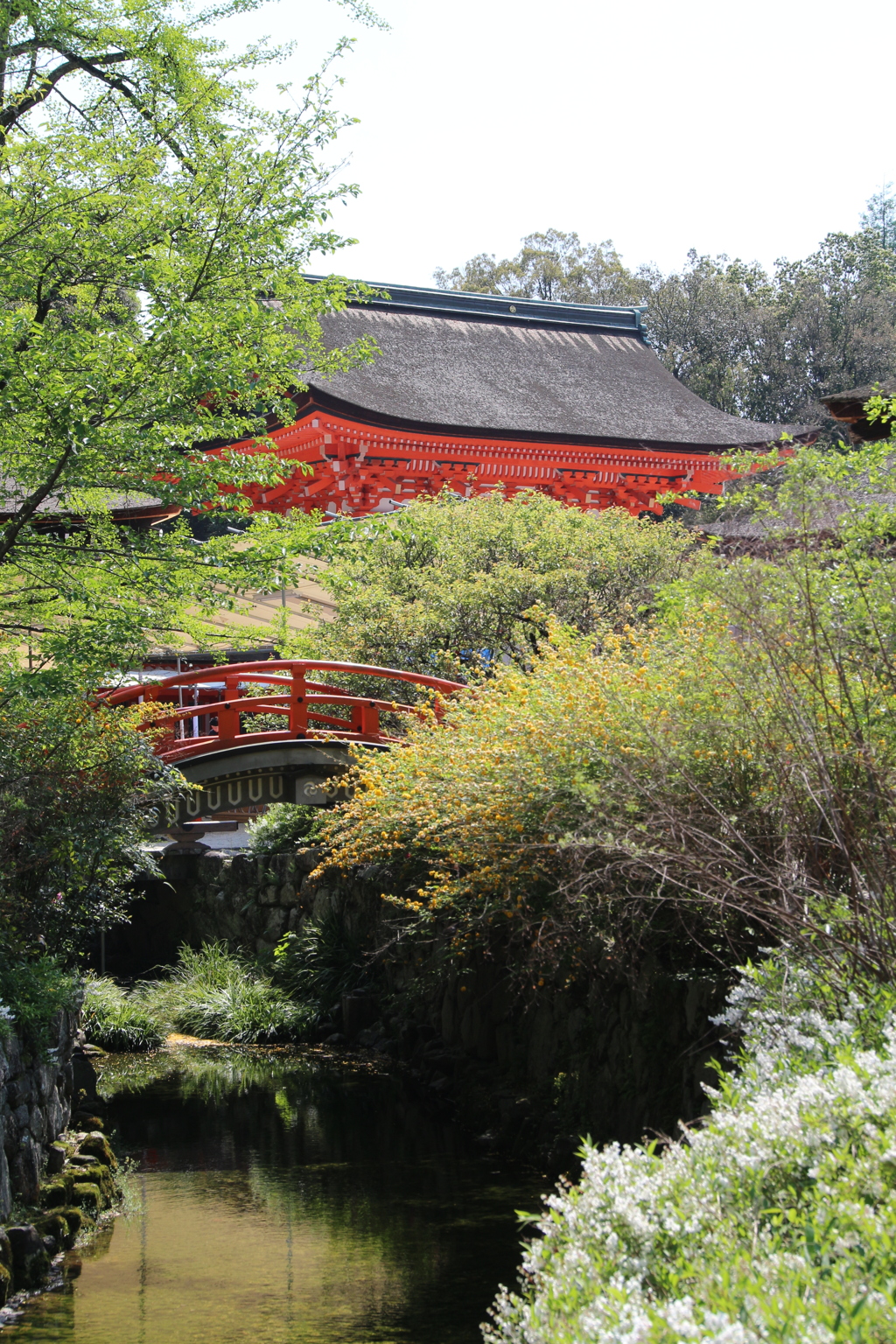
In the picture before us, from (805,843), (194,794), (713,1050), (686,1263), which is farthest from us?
(194,794)

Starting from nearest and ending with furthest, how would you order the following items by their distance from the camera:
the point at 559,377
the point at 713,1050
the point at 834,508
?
the point at 713,1050
the point at 834,508
the point at 559,377

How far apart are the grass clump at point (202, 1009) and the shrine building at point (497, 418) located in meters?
7.17

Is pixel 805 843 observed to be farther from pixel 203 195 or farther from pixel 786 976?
pixel 203 195

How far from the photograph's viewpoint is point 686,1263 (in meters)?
2.79

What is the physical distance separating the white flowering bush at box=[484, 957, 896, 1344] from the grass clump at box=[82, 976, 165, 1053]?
395 inches

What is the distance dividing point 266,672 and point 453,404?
393 inches

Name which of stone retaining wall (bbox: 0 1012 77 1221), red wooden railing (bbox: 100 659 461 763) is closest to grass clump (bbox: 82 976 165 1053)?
red wooden railing (bbox: 100 659 461 763)

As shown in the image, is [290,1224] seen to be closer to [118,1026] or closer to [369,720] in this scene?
[118,1026]

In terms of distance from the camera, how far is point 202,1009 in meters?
13.6

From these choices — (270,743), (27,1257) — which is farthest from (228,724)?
(27,1257)

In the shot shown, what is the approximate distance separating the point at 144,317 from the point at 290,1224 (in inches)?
245

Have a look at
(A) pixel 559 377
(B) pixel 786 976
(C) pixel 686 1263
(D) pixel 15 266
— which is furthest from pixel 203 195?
(A) pixel 559 377

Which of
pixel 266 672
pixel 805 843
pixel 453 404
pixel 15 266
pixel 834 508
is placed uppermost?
pixel 453 404

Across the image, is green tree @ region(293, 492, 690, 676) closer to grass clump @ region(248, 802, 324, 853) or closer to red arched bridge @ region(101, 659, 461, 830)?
red arched bridge @ region(101, 659, 461, 830)
